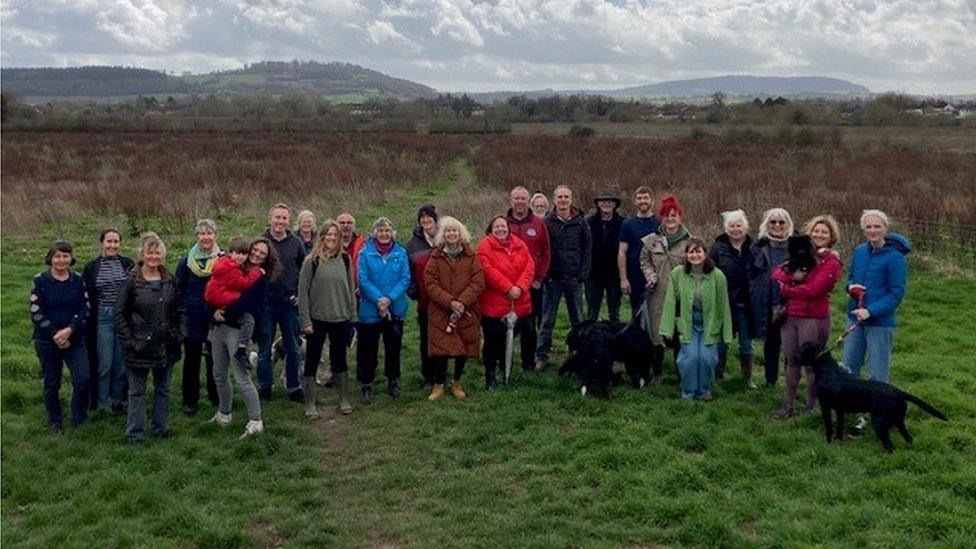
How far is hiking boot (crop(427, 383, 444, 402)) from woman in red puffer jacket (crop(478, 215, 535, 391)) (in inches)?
18.9


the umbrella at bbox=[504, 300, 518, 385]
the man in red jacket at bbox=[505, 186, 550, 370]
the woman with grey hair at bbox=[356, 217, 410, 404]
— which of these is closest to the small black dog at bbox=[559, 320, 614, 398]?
the umbrella at bbox=[504, 300, 518, 385]

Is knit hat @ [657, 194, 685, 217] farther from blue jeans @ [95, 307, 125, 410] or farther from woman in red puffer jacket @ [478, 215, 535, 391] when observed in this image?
blue jeans @ [95, 307, 125, 410]

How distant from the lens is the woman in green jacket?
740 cm

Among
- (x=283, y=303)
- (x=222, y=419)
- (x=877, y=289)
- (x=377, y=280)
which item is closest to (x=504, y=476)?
(x=377, y=280)

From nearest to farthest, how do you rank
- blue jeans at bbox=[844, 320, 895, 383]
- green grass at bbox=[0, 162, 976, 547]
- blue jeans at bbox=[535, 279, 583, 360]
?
1. green grass at bbox=[0, 162, 976, 547]
2. blue jeans at bbox=[844, 320, 895, 383]
3. blue jeans at bbox=[535, 279, 583, 360]

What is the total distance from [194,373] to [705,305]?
4.70 m

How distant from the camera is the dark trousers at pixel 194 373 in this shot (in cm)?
727

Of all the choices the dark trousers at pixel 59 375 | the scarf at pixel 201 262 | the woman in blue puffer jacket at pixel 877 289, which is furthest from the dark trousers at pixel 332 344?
the woman in blue puffer jacket at pixel 877 289

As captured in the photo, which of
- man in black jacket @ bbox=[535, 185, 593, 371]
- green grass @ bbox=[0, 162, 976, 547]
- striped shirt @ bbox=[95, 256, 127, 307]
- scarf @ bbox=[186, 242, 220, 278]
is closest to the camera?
green grass @ bbox=[0, 162, 976, 547]

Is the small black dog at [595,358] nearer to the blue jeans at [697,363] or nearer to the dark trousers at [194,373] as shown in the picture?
the blue jeans at [697,363]

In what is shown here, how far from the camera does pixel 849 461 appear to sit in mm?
5965

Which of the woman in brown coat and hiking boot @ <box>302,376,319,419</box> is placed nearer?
hiking boot @ <box>302,376,319,419</box>

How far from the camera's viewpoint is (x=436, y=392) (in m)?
7.98

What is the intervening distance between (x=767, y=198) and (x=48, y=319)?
603 inches
